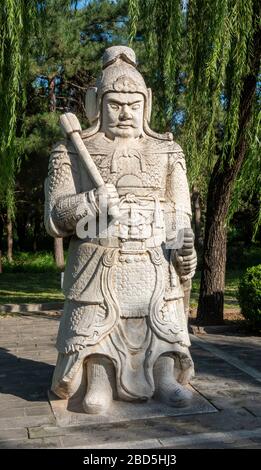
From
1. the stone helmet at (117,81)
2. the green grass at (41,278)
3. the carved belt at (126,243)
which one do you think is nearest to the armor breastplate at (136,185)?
the carved belt at (126,243)

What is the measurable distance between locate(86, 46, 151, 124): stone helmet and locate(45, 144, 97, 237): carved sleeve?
0.40m

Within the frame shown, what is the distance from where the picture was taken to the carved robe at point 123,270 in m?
Answer: 3.47

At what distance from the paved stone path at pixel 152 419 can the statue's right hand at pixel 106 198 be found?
1378 millimetres

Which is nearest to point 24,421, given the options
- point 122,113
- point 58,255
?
point 122,113

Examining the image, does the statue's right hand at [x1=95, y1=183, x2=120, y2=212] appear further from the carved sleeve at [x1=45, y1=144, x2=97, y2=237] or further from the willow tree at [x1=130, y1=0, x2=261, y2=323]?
the willow tree at [x1=130, y1=0, x2=261, y2=323]

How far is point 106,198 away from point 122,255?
0.42 metres

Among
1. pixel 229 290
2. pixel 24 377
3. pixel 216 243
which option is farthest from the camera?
pixel 229 290

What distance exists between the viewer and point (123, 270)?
3.55 m

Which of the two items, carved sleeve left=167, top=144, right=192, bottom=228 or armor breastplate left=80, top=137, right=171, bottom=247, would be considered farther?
carved sleeve left=167, top=144, right=192, bottom=228

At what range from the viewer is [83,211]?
343 cm

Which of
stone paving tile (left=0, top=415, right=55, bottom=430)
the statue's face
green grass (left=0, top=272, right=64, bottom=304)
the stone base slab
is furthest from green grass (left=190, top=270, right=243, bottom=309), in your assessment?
stone paving tile (left=0, top=415, right=55, bottom=430)

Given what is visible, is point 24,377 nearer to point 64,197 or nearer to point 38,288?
point 64,197

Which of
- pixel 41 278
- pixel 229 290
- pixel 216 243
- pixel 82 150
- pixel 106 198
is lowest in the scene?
pixel 229 290

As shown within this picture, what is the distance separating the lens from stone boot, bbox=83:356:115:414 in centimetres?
337
